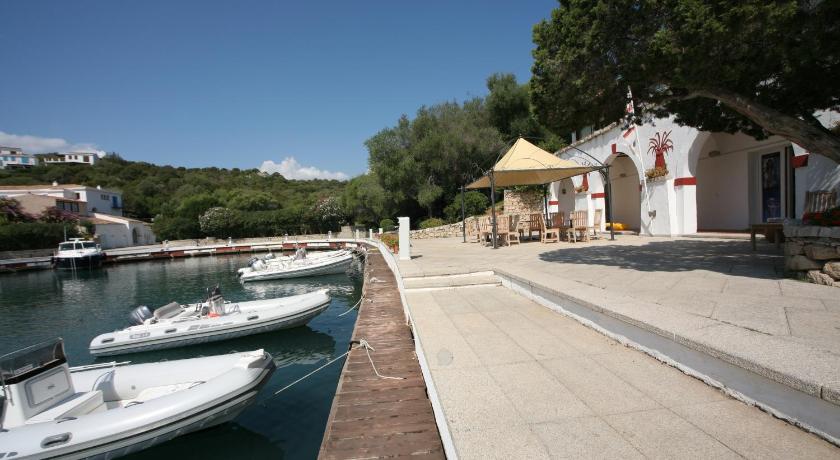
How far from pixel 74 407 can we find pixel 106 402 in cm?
73

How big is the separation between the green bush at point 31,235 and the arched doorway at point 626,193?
141 ft

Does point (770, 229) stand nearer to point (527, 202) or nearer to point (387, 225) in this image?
point (527, 202)

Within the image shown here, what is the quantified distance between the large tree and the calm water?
6.07m

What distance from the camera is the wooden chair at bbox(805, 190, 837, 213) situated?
6703mm

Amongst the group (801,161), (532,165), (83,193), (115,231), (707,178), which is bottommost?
(115,231)

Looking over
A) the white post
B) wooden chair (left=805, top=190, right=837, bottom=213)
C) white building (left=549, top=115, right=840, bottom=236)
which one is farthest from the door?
the white post

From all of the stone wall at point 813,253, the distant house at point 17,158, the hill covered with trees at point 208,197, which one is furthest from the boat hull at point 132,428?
the distant house at point 17,158

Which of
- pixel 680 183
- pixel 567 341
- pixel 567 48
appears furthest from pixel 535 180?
pixel 567 341

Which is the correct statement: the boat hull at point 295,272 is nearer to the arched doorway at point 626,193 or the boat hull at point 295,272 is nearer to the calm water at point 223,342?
the calm water at point 223,342

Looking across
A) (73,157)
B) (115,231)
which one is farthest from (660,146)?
(73,157)

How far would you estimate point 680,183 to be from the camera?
11.5 metres

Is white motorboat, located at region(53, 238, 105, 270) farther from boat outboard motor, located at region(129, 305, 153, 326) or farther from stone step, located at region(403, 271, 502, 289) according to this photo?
stone step, located at region(403, 271, 502, 289)

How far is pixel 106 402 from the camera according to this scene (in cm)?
464

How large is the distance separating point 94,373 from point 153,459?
4.28 feet
